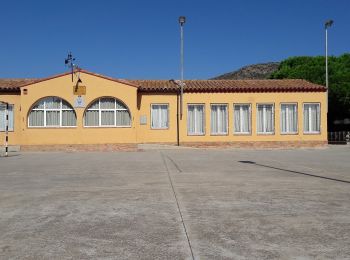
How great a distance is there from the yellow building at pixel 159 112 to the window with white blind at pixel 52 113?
6 centimetres

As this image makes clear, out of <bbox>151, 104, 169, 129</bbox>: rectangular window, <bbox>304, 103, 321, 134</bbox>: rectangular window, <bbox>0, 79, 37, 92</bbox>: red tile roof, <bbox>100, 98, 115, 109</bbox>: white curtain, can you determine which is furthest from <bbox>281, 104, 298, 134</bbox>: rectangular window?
<bbox>0, 79, 37, 92</bbox>: red tile roof

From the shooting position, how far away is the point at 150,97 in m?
26.8

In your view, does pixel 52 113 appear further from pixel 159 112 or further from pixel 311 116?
pixel 311 116

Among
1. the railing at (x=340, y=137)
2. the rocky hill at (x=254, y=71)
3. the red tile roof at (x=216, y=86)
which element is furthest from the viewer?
the rocky hill at (x=254, y=71)

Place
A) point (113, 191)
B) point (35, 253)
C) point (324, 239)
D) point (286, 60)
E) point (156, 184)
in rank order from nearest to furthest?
point (35, 253)
point (324, 239)
point (113, 191)
point (156, 184)
point (286, 60)

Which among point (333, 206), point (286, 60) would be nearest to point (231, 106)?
point (333, 206)

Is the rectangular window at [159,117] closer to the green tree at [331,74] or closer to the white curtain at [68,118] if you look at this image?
the white curtain at [68,118]

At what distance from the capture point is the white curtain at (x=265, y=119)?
27.5m

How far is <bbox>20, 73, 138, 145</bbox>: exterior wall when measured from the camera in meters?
25.3

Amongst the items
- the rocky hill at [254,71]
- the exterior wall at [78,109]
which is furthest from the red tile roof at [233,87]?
the rocky hill at [254,71]

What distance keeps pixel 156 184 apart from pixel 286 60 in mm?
45808

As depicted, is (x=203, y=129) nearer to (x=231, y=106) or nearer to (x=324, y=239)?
(x=231, y=106)

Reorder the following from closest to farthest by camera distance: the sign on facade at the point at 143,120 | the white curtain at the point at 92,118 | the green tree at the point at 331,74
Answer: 1. the white curtain at the point at 92,118
2. the sign on facade at the point at 143,120
3. the green tree at the point at 331,74

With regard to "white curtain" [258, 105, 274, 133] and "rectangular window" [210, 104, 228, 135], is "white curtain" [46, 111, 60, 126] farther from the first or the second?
"white curtain" [258, 105, 274, 133]
